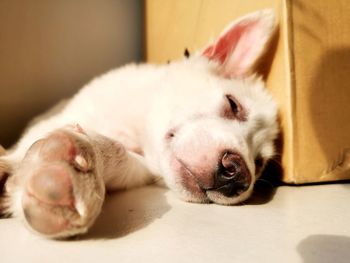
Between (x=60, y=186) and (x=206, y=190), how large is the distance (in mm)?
489

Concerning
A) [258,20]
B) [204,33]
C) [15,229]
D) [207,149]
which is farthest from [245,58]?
[15,229]

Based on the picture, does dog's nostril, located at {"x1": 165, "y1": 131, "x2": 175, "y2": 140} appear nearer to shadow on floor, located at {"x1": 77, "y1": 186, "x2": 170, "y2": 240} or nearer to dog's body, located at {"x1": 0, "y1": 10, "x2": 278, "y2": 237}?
dog's body, located at {"x1": 0, "y1": 10, "x2": 278, "y2": 237}

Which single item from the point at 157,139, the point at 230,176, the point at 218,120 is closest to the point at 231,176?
the point at 230,176

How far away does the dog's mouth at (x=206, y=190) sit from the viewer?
115cm

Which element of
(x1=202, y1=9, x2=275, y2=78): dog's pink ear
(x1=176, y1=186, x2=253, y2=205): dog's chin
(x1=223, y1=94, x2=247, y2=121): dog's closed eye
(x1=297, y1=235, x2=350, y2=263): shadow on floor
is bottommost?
(x1=176, y1=186, x2=253, y2=205): dog's chin

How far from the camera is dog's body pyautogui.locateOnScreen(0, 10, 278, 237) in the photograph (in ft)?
2.68

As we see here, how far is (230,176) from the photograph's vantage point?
114 centimetres

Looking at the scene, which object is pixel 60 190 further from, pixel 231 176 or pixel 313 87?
pixel 313 87

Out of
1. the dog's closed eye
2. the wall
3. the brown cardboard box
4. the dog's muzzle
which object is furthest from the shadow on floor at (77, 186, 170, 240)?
the wall

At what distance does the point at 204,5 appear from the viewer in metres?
1.73

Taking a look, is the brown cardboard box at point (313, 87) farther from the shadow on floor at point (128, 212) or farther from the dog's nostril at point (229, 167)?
the shadow on floor at point (128, 212)

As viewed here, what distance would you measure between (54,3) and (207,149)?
4.58 ft

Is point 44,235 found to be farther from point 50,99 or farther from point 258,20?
point 50,99

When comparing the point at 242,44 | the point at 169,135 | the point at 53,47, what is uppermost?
the point at 242,44
